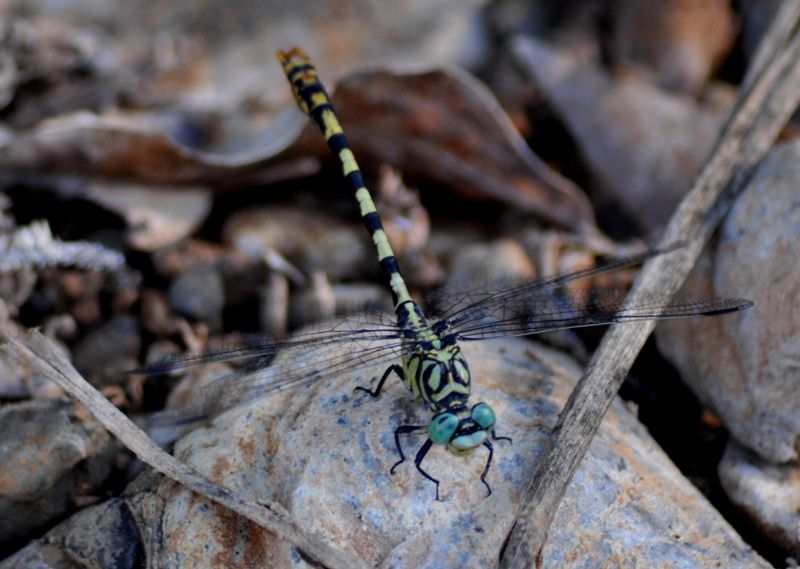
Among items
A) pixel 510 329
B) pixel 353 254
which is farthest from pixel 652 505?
pixel 353 254

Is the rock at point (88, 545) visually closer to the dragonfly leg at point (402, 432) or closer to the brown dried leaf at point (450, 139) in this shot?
the dragonfly leg at point (402, 432)

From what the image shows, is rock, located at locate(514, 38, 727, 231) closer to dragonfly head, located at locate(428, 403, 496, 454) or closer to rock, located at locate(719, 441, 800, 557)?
rock, located at locate(719, 441, 800, 557)

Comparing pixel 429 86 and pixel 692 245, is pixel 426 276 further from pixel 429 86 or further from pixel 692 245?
pixel 692 245

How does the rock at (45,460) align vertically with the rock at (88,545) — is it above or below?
above

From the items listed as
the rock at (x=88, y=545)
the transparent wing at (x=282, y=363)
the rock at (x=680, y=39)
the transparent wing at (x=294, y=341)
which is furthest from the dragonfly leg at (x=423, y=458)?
the rock at (x=680, y=39)

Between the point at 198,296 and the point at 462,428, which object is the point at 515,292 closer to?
the point at 462,428

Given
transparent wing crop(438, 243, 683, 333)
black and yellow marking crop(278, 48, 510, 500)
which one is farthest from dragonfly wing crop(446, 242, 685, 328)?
black and yellow marking crop(278, 48, 510, 500)

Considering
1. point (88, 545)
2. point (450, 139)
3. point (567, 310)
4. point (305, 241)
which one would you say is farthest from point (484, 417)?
point (450, 139)
